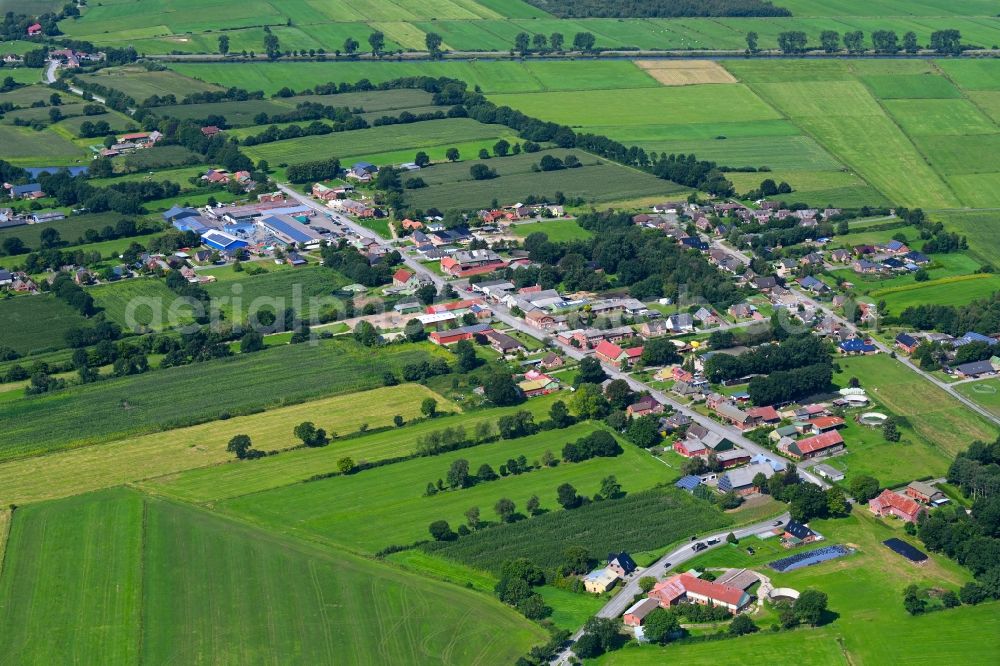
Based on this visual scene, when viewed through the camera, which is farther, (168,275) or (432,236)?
(432,236)

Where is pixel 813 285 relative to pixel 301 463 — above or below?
above

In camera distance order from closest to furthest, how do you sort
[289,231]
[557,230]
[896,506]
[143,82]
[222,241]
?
[896,506] → [222,241] → [289,231] → [557,230] → [143,82]

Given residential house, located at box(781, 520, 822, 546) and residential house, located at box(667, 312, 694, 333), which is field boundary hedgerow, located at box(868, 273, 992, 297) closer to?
residential house, located at box(667, 312, 694, 333)

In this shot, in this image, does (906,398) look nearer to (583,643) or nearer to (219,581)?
(583,643)

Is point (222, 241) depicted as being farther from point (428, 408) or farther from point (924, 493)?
point (924, 493)

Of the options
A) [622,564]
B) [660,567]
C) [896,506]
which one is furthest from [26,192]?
[896,506]

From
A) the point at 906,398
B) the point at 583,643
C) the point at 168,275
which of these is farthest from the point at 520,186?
the point at 583,643
